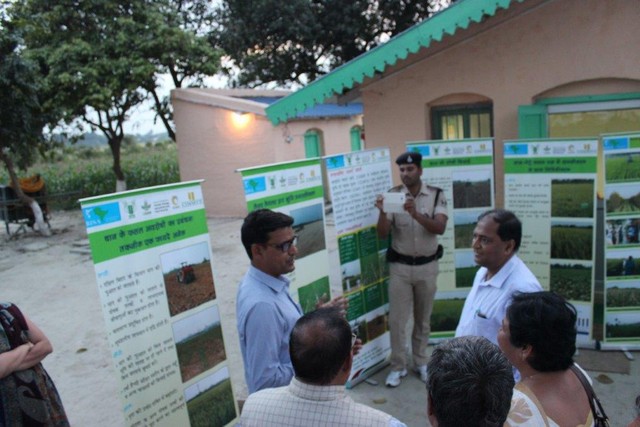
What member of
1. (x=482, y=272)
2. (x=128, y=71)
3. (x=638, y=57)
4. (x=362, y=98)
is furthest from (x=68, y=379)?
(x=128, y=71)

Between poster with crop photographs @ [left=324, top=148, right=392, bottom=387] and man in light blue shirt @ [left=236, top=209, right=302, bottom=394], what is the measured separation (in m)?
1.91

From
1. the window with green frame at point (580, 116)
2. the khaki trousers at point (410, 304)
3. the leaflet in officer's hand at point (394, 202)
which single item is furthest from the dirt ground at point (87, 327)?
the window with green frame at point (580, 116)

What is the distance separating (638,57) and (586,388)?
5.38 metres

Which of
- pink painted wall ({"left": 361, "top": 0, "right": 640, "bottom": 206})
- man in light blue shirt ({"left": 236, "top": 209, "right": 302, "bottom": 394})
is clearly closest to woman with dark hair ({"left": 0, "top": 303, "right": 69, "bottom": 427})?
man in light blue shirt ({"left": 236, "top": 209, "right": 302, "bottom": 394})

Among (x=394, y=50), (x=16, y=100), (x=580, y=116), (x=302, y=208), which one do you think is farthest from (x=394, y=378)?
(x=16, y=100)

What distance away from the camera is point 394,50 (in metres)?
5.89

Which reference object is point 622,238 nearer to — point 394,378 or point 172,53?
point 394,378

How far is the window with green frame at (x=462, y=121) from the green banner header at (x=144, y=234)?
4.72 meters

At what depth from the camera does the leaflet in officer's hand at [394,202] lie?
4301 millimetres

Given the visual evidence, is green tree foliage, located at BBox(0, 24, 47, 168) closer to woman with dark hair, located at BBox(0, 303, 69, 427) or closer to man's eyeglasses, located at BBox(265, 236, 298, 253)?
woman with dark hair, located at BBox(0, 303, 69, 427)

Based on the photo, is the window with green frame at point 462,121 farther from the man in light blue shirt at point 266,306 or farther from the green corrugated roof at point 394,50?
the man in light blue shirt at point 266,306

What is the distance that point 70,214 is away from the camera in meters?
19.9

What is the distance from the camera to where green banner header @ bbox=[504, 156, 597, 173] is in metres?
4.84

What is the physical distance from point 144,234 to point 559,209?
13.1 feet
